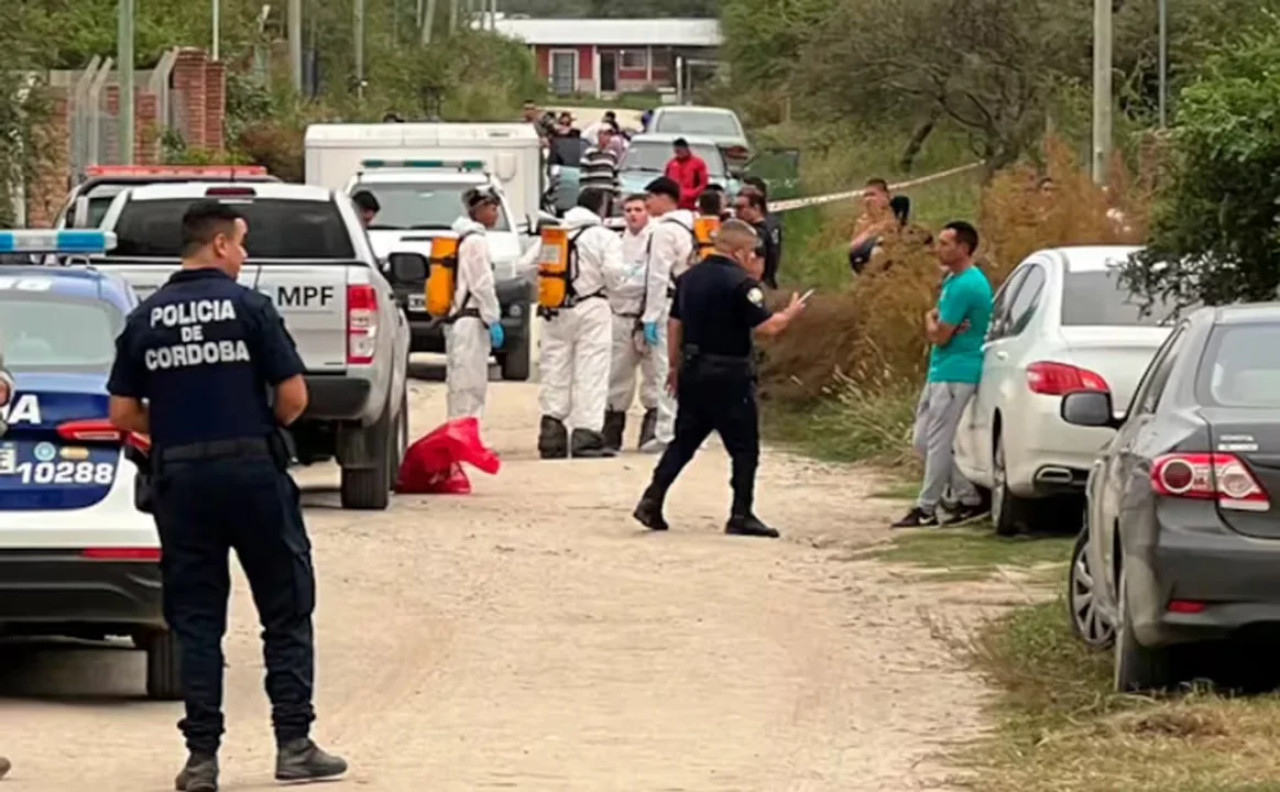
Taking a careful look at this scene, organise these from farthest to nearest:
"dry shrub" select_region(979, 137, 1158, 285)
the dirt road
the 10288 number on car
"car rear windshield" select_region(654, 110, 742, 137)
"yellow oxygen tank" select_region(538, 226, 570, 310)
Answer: "car rear windshield" select_region(654, 110, 742, 137)
"dry shrub" select_region(979, 137, 1158, 285)
"yellow oxygen tank" select_region(538, 226, 570, 310)
the 10288 number on car
the dirt road

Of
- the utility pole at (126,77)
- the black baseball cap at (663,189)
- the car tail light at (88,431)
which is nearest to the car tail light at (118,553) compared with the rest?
the car tail light at (88,431)

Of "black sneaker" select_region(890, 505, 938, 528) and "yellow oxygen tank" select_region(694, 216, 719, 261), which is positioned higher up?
"yellow oxygen tank" select_region(694, 216, 719, 261)

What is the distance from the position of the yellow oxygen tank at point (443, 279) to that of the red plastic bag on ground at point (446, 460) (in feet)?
3.51

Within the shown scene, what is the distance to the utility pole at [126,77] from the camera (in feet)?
102

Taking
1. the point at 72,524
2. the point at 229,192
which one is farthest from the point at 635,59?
the point at 72,524

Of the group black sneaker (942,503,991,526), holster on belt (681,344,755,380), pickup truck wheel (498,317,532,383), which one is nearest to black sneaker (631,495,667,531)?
holster on belt (681,344,755,380)

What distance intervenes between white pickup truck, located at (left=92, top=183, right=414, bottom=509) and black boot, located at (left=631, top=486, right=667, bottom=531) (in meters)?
1.70

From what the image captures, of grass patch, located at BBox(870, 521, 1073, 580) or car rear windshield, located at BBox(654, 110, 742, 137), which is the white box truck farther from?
car rear windshield, located at BBox(654, 110, 742, 137)

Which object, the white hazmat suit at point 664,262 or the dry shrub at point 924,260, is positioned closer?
the white hazmat suit at point 664,262

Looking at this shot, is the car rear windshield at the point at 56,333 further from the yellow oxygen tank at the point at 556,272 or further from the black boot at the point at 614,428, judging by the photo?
the black boot at the point at 614,428

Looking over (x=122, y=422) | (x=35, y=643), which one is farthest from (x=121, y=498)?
(x=35, y=643)

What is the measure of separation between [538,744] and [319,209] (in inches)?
321

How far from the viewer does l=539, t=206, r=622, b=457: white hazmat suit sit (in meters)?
20.6

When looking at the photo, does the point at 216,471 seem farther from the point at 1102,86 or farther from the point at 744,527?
the point at 1102,86
